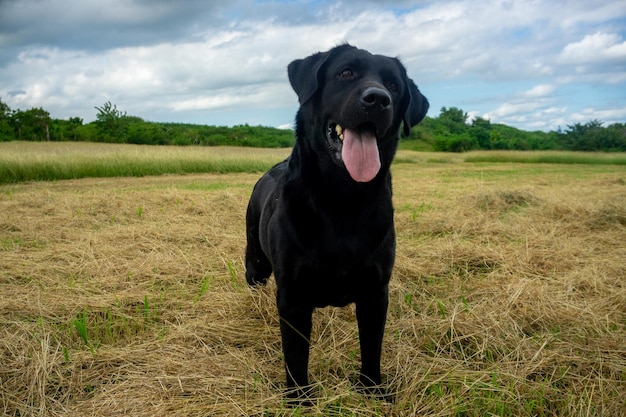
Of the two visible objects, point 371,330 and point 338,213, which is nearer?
point 338,213

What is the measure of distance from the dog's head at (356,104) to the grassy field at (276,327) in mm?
1089

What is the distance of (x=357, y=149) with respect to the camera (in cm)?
203

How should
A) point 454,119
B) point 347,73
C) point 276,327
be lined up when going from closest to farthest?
point 347,73
point 276,327
point 454,119

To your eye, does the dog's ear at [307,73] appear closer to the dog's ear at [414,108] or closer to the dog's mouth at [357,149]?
the dog's mouth at [357,149]

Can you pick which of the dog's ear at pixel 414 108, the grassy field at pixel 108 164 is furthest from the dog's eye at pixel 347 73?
the grassy field at pixel 108 164

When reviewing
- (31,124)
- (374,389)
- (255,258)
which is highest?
(31,124)

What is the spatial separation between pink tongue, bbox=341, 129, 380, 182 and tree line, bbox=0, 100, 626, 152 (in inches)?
1602

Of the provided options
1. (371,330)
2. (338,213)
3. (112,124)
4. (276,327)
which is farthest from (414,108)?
(112,124)

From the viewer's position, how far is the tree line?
38.7m

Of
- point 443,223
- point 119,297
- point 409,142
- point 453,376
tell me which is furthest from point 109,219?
point 409,142

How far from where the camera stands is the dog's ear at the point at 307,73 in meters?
2.23

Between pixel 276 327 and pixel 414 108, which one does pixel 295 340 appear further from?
pixel 414 108

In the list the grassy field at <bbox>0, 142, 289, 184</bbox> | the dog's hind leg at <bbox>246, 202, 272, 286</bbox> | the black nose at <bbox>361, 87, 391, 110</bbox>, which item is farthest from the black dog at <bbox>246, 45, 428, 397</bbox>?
the grassy field at <bbox>0, 142, 289, 184</bbox>

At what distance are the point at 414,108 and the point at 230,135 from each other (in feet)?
154
